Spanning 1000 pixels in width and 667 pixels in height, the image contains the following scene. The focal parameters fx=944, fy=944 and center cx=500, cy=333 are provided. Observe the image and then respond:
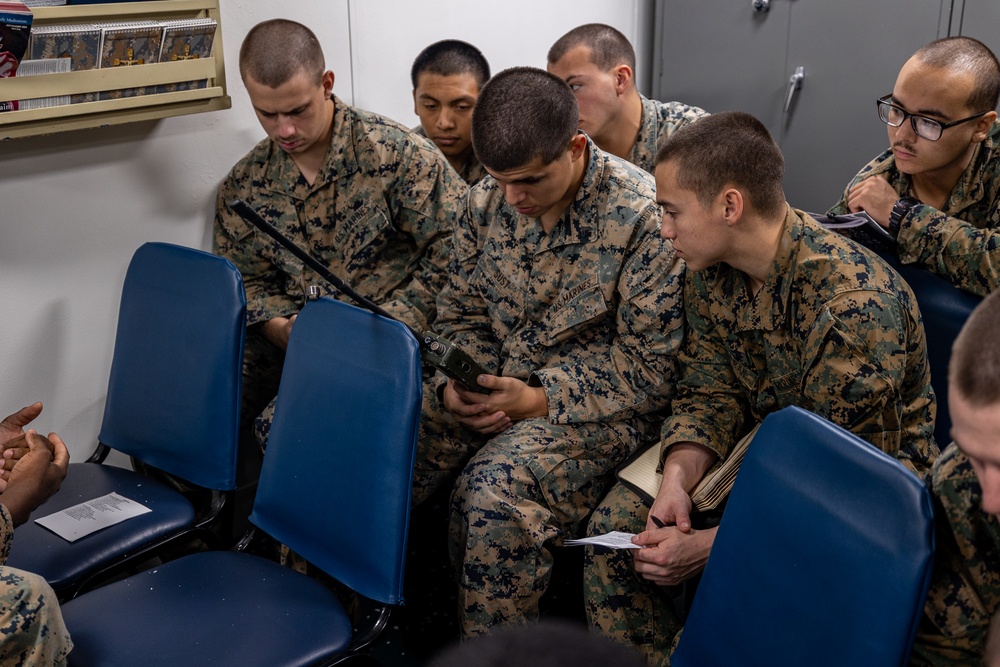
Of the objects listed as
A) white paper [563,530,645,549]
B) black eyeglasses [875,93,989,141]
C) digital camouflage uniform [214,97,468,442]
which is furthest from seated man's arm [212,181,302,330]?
black eyeglasses [875,93,989,141]

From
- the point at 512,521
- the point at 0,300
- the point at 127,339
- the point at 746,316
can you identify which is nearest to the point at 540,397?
the point at 512,521

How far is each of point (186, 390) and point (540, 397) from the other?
2.59 feet

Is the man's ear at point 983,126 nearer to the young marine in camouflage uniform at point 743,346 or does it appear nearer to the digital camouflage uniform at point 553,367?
the young marine in camouflage uniform at point 743,346

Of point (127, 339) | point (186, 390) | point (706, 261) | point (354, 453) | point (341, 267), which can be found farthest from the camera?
point (341, 267)

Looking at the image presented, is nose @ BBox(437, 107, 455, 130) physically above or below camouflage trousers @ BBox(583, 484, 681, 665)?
above

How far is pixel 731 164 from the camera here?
1.80 meters

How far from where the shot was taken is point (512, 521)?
76.6 inches

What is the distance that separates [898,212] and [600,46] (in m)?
1.32

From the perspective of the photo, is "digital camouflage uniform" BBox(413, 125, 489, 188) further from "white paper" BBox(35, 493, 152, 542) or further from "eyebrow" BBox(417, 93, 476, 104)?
"white paper" BBox(35, 493, 152, 542)

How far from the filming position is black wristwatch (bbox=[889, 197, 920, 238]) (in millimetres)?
2051

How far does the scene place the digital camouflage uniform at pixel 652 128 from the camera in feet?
10.1

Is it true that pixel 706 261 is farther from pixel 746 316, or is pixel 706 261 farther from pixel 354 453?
pixel 354 453

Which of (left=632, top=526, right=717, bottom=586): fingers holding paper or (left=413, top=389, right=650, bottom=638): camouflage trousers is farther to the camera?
(left=413, top=389, right=650, bottom=638): camouflage trousers

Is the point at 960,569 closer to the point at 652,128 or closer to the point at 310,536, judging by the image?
the point at 310,536
